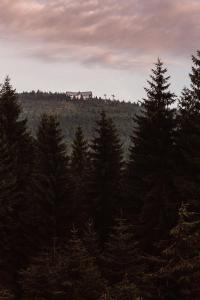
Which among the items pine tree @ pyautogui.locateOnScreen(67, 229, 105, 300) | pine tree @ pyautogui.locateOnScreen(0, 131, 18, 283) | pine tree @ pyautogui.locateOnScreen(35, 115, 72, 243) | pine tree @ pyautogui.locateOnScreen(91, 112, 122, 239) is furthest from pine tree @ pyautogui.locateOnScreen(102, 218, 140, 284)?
pine tree @ pyautogui.locateOnScreen(0, 131, 18, 283)

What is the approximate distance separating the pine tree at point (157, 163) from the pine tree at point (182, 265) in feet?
43.2

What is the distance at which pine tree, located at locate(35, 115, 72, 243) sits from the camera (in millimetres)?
37719

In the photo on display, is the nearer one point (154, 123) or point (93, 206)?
point (154, 123)

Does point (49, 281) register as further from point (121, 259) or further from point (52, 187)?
point (52, 187)

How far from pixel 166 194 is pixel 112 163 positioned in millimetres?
9154

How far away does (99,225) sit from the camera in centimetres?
4041

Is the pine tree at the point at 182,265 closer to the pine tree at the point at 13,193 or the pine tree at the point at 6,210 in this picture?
the pine tree at the point at 13,193

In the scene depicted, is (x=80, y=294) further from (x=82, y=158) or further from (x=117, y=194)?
(x=82, y=158)

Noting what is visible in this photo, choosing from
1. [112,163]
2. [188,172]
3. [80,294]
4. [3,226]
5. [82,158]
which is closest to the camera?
[80,294]

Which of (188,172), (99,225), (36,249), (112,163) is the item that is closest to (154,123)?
(188,172)

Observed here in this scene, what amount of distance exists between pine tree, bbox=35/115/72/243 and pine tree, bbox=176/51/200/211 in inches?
394

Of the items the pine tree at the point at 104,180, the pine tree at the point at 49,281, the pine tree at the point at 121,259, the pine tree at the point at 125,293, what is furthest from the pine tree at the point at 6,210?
the pine tree at the point at 125,293

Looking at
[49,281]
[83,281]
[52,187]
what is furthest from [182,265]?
[52,187]

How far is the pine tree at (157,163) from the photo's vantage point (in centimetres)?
3288
